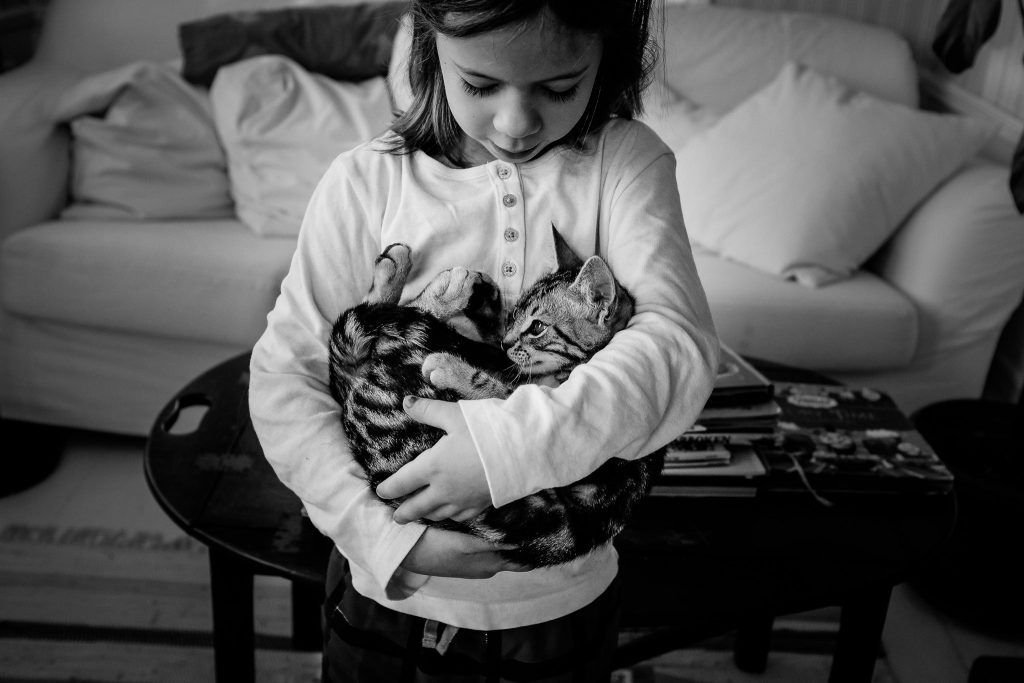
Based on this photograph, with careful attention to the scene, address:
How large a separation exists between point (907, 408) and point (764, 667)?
0.84 metres

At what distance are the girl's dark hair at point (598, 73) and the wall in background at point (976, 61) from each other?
6.14 feet

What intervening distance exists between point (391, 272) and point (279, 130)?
5.22 feet

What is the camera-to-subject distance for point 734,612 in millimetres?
1087

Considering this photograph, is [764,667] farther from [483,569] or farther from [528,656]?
[483,569]

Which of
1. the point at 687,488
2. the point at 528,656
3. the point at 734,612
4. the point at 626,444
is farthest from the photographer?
the point at 687,488

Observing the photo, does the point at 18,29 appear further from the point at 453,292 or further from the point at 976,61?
the point at 976,61

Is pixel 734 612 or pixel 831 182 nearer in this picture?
pixel 734 612

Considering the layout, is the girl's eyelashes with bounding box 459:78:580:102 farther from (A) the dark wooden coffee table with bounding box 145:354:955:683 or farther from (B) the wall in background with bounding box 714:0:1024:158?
(B) the wall in background with bounding box 714:0:1024:158

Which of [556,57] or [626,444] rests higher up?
[556,57]

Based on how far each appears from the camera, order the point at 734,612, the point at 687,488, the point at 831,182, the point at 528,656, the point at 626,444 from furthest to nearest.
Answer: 1. the point at 831,182
2. the point at 687,488
3. the point at 734,612
4. the point at 528,656
5. the point at 626,444

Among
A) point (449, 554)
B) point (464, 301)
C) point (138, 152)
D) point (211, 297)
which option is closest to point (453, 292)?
point (464, 301)

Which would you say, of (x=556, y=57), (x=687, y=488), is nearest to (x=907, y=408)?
(x=687, y=488)

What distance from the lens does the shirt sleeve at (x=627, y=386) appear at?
743mm

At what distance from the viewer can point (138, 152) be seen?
227 centimetres
